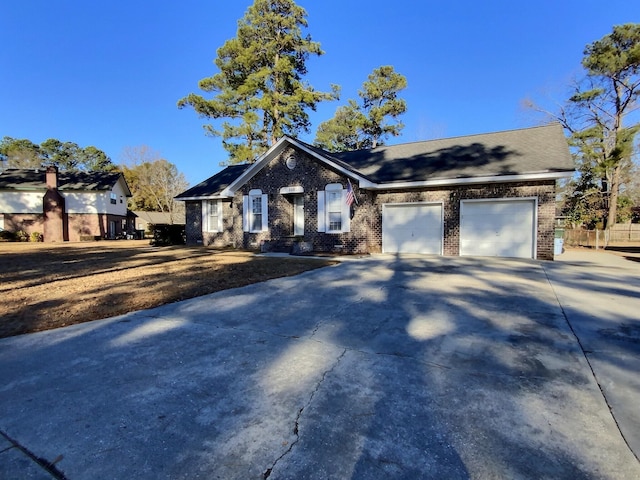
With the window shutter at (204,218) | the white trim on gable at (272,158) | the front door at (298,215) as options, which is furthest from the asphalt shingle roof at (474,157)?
the window shutter at (204,218)

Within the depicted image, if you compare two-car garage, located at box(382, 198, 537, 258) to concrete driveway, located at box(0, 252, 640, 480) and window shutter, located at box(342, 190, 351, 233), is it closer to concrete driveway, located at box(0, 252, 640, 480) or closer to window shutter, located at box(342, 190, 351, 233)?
window shutter, located at box(342, 190, 351, 233)

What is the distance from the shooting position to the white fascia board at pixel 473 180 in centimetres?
1121

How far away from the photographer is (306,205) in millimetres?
15008

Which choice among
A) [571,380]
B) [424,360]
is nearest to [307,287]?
[424,360]

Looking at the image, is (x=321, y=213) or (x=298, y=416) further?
(x=321, y=213)

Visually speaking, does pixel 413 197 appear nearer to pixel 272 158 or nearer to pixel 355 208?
pixel 355 208

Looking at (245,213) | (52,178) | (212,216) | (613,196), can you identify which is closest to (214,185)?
(212,216)

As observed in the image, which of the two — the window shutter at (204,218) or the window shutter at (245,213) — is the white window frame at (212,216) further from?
the window shutter at (245,213)

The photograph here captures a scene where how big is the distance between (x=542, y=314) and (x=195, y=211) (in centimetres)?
1798

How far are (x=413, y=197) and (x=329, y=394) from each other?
1178cm

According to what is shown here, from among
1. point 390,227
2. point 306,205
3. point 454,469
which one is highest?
point 306,205

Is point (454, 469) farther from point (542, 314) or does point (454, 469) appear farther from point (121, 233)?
point (121, 233)

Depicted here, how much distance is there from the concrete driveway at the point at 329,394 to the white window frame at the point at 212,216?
548 inches

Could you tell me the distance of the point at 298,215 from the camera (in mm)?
15953
